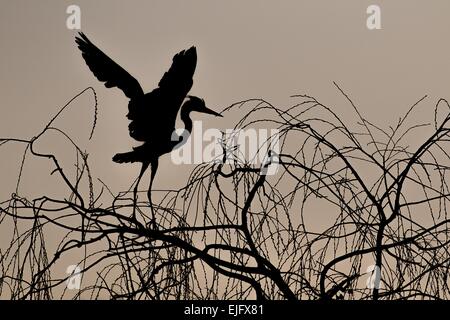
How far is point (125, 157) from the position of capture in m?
4.04

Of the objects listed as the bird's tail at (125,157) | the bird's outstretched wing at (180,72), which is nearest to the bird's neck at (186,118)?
the bird's outstretched wing at (180,72)

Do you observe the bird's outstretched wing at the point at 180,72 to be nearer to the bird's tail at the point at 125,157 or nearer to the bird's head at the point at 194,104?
the bird's head at the point at 194,104

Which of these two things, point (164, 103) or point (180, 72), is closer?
point (180, 72)

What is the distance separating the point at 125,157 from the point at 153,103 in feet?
1.04

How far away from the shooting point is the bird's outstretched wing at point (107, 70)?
401cm

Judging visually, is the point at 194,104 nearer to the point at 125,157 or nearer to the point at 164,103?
the point at 164,103

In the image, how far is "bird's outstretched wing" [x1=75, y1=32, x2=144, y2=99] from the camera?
4.01m

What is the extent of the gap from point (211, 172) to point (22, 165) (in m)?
0.64

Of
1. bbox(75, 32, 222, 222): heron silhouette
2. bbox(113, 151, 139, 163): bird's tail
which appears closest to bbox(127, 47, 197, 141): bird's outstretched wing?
bbox(75, 32, 222, 222): heron silhouette

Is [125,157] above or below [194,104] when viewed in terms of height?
below

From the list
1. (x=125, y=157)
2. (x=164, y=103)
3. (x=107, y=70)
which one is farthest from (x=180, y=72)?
(x=125, y=157)

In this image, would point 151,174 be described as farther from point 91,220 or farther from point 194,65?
point 91,220

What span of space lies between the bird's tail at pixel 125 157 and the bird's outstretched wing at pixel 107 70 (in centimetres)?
30
